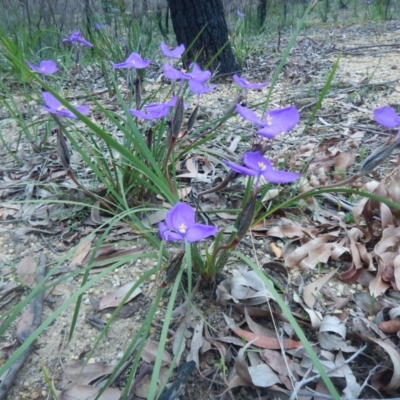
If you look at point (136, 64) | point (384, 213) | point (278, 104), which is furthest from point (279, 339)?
point (278, 104)

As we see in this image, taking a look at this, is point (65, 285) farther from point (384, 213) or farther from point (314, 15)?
point (314, 15)

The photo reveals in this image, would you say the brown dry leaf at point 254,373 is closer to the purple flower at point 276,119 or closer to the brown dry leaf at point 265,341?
the brown dry leaf at point 265,341

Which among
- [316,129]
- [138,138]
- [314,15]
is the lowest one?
[314,15]

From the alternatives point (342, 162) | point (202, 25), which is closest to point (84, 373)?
point (342, 162)

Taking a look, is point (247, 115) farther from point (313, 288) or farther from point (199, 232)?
point (313, 288)

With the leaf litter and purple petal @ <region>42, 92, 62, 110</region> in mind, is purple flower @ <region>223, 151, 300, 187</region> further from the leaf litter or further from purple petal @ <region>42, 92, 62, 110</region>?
purple petal @ <region>42, 92, 62, 110</region>

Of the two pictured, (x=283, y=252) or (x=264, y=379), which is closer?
(x=264, y=379)
